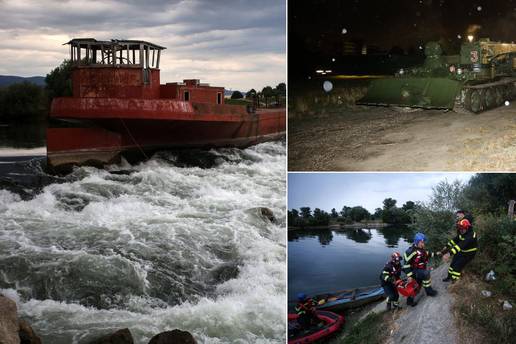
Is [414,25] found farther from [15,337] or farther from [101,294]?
[15,337]

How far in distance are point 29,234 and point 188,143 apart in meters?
1.24

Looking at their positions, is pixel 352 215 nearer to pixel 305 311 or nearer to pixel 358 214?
pixel 358 214

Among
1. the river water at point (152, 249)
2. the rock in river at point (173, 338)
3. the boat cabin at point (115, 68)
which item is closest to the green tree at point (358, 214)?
the river water at point (152, 249)

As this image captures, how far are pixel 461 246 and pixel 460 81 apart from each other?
1.08 metres

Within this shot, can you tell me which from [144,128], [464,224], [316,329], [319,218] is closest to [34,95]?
[144,128]

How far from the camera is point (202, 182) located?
3.75 m

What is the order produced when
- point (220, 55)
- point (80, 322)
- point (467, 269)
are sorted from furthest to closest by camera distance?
point (220, 55) < point (467, 269) < point (80, 322)

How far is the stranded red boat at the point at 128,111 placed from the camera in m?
3.42

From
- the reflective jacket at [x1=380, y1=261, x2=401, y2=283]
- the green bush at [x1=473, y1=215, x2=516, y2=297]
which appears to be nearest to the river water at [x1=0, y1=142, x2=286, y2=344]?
the reflective jacket at [x1=380, y1=261, x2=401, y2=283]

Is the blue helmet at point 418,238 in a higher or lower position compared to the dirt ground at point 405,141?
lower

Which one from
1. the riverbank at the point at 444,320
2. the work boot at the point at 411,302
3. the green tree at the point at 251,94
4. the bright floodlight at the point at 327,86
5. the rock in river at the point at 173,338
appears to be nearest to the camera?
the rock in river at the point at 173,338

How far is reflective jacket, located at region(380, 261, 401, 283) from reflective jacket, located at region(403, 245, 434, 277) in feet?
0.17

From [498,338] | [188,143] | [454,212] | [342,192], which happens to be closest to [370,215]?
[342,192]

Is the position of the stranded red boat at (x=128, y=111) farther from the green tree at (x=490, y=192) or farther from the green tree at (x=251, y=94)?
the green tree at (x=490, y=192)
